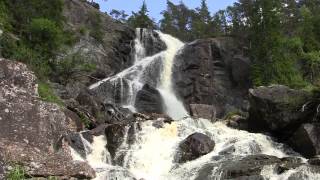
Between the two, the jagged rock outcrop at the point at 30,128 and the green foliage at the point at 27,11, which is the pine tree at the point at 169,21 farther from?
the jagged rock outcrop at the point at 30,128

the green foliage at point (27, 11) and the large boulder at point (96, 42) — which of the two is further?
the large boulder at point (96, 42)

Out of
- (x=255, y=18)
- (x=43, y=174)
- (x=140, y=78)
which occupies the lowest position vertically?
(x=43, y=174)

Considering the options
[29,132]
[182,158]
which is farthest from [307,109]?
[29,132]

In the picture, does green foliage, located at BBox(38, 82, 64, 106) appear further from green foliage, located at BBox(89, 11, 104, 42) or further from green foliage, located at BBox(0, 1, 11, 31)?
green foliage, located at BBox(89, 11, 104, 42)

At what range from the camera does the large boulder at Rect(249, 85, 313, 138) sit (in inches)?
1129

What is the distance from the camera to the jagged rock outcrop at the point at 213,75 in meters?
47.7

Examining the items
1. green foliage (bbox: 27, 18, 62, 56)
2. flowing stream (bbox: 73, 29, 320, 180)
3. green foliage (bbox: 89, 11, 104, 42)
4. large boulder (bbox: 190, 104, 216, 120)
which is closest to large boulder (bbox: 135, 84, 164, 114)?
large boulder (bbox: 190, 104, 216, 120)

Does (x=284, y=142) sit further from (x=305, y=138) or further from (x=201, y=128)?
(x=201, y=128)

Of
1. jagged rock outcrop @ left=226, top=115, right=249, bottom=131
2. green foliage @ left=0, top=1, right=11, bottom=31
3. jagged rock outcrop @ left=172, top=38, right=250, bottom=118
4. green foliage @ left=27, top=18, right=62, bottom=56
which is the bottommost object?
jagged rock outcrop @ left=226, top=115, right=249, bottom=131

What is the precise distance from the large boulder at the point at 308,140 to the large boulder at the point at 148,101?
16.9 m

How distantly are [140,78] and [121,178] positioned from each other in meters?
26.6

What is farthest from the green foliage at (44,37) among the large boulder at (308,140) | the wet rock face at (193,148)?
the large boulder at (308,140)

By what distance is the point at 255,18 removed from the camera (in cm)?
5119

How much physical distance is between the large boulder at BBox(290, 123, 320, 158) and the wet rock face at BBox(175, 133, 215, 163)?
475 cm
